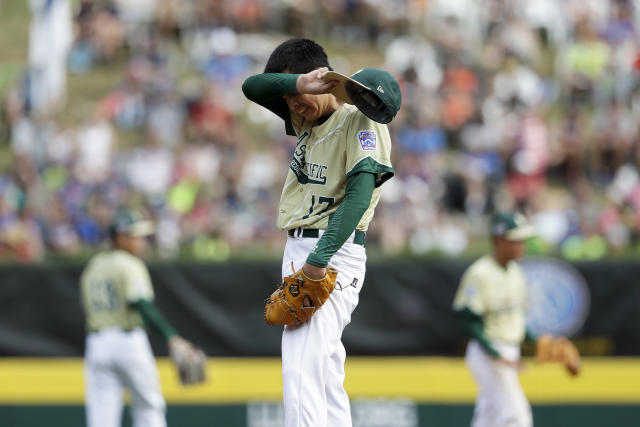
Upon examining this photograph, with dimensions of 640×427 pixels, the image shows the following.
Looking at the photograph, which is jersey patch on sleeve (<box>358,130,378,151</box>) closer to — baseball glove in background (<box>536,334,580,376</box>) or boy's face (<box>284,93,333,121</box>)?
boy's face (<box>284,93,333,121</box>)

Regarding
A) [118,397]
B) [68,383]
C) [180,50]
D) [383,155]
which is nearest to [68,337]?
[68,383]

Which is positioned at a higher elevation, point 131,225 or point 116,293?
point 131,225

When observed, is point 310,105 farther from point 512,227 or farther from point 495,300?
point 495,300

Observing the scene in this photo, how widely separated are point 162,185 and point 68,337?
4.39m

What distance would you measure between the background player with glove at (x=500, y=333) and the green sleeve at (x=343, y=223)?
3.66m

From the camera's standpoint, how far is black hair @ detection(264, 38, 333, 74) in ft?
15.9

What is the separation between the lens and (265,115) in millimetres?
16297

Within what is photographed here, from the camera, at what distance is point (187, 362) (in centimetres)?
845

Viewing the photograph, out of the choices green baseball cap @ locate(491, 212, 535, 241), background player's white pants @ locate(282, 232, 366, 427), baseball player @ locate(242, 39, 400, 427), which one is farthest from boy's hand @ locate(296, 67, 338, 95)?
green baseball cap @ locate(491, 212, 535, 241)

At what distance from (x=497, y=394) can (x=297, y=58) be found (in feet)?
13.7

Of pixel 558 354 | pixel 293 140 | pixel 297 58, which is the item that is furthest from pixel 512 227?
pixel 293 140

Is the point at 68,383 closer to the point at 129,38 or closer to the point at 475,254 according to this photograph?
the point at 475,254

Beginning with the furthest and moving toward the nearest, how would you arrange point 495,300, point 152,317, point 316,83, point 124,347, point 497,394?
point 124,347 < point 152,317 < point 495,300 < point 497,394 < point 316,83

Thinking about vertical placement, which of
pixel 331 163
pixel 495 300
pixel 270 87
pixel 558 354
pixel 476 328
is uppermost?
pixel 270 87
